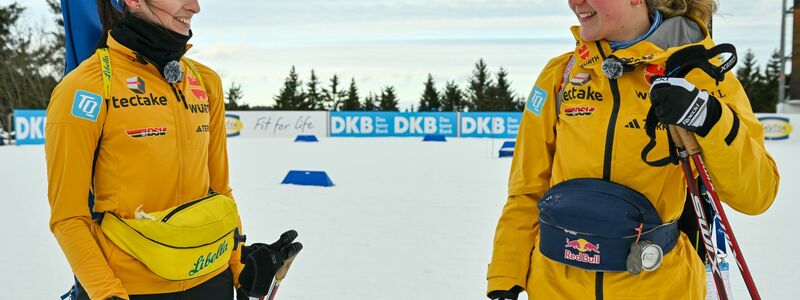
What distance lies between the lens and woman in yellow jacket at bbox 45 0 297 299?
204cm

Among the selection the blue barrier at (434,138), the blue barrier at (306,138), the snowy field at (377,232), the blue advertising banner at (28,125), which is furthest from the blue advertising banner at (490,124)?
the blue advertising banner at (28,125)

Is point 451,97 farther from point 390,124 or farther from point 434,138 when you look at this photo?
point 434,138

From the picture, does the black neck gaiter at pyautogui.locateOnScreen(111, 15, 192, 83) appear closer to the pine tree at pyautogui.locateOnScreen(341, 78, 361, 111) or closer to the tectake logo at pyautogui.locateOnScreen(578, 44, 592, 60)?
the tectake logo at pyautogui.locateOnScreen(578, 44, 592, 60)

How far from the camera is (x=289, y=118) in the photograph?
29.8 m

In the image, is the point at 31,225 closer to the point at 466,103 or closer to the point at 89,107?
the point at 89,107

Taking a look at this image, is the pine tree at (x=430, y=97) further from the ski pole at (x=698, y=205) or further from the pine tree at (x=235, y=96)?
the ski pole at (x=698, y=205)

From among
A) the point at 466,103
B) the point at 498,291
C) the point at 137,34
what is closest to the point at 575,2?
the point at 498,291

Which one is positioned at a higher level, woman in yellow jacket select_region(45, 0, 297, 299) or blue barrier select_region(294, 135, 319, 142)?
woman in yellow jacket select_region(45, 0, 297, 299)

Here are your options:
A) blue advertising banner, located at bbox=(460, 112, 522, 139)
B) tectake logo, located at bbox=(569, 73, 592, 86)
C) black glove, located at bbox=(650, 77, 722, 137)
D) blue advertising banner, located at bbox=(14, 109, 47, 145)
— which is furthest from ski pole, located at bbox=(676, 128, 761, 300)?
blue advertising banner, located at bbox=(460, 112, 522, 139)

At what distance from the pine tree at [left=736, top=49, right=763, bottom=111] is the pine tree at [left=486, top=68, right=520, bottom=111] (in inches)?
726

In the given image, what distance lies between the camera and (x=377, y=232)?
23.8 ft

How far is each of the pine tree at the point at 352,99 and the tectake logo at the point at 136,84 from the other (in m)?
62.2

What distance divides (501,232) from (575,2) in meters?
0.80

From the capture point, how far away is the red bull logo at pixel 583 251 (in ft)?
6.69
